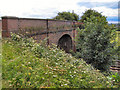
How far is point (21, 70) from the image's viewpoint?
3.87 m

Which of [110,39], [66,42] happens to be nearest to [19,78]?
[110,39]

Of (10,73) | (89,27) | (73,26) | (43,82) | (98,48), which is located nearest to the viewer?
(43,82)

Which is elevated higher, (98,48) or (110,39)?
(110,39)

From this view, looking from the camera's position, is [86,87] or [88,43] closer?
[86,87]

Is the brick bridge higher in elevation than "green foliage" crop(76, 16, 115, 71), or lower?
higher

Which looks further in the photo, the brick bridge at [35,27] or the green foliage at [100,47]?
the green foliage at [100,47]

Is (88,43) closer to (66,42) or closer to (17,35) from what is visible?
(17,35)

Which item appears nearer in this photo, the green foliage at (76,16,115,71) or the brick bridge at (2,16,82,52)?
the brick bridge at (2,16,82,52)

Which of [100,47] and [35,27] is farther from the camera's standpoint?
[100,47]

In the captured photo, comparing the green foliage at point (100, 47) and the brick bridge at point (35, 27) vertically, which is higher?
the brick bridge at point (35, 27)

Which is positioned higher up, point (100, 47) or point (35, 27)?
point (35, 27)

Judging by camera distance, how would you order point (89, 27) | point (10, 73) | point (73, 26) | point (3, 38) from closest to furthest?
point (10, 73) → point (3, 38) → point (89, 27) → point (73, 26)

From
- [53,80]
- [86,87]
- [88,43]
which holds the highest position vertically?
[88,43]

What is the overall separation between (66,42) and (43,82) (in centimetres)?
1209
